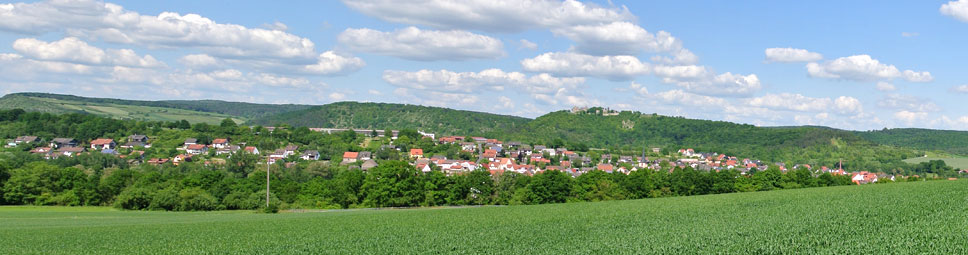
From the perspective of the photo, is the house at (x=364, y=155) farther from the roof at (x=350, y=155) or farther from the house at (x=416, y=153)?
the house at (x=416, y=153)

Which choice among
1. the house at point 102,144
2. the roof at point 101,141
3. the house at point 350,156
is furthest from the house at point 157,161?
the house at point 350,156

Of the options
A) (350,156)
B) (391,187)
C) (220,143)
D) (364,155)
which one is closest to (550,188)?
(391,187)

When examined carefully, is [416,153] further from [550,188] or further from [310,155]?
[550,188]

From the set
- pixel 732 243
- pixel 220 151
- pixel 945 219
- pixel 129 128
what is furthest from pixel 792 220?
pixel 129 128

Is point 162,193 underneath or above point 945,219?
underneath

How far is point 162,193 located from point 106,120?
13585cm

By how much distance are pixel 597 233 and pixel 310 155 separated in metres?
151

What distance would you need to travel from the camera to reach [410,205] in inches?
2997

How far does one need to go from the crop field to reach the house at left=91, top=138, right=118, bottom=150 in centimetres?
13891

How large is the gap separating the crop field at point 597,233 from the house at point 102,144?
138912 millimetres

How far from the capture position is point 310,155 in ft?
566

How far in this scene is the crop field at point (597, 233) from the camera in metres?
22.4

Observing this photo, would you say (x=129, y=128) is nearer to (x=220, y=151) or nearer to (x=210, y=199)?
(x=220, y=151)

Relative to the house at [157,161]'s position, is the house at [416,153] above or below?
above
